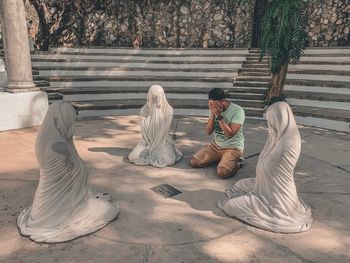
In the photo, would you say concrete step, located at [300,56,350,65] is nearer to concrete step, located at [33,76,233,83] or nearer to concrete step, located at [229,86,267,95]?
concrete step, located at [229,86,267,95]

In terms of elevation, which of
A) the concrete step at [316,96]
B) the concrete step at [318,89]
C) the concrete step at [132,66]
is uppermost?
the concrete step at [132,66]

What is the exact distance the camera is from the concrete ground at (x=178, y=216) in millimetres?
2801

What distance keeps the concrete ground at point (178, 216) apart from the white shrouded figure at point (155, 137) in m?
0.16

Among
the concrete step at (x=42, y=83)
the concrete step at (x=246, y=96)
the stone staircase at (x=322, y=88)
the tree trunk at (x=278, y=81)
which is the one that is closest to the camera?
the stone staircase at (x=322, y=88)

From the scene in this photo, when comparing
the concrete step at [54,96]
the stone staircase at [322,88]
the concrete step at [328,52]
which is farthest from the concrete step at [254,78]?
the concrete step at [54,96]

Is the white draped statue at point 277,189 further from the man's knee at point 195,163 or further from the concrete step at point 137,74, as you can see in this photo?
the concrete step at point 137,74

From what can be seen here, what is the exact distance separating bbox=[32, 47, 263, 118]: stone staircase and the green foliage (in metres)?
1.60

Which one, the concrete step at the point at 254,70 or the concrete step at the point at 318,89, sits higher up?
the concrete step at the point at 254,70

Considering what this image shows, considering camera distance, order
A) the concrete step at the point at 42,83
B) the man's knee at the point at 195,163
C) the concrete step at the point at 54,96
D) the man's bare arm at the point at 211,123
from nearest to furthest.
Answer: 1. the man's bare arm at the point at 211,123
2. the man's knee at the point at 195,163
3. the concrete step at the point at 54,96
4. the concrete step at the point at 42,83

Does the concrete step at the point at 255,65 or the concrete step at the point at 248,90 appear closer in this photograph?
the concrete step at the point at 248,90


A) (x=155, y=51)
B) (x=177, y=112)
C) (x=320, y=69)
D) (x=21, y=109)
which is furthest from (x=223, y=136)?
(x=155, y=51)

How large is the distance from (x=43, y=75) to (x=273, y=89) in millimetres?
6791

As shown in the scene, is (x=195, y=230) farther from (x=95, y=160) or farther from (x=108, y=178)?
(x=95, y=160)

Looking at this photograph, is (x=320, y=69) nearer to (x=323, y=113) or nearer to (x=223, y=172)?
(x=323, y=113)
